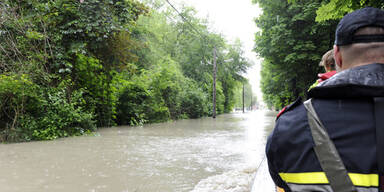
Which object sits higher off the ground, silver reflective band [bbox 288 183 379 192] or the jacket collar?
the jacket collar

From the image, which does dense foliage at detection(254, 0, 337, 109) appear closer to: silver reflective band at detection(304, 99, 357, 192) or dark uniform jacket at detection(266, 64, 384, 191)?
dark uniform jacket at detection(266, 64, 384, 191)

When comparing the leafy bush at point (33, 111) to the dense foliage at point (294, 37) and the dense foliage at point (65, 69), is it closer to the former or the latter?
the dense foliage at point (65, 69)

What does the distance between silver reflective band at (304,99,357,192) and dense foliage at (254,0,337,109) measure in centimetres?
1187

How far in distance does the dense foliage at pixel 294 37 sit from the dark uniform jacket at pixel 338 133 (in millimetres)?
11761

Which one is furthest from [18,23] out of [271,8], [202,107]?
[202,107]

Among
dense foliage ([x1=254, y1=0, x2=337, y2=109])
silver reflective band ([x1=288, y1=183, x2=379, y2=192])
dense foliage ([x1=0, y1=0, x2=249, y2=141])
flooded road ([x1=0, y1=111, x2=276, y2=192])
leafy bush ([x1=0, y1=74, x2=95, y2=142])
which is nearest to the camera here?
silver reflective band ([x1=288, y1=183, x2=379, y2=192])

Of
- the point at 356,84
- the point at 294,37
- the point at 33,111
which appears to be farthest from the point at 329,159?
the point at 294,37

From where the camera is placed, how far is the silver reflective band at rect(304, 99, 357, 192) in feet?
3.10

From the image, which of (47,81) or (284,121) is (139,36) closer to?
(47,81)

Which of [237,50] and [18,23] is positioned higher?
[237,50]

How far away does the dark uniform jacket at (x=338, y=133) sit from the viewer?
95 cm

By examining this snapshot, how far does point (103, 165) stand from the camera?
543 cm

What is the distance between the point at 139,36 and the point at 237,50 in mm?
23986

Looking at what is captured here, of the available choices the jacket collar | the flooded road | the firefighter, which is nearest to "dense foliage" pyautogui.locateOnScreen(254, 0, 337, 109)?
the flooded road
